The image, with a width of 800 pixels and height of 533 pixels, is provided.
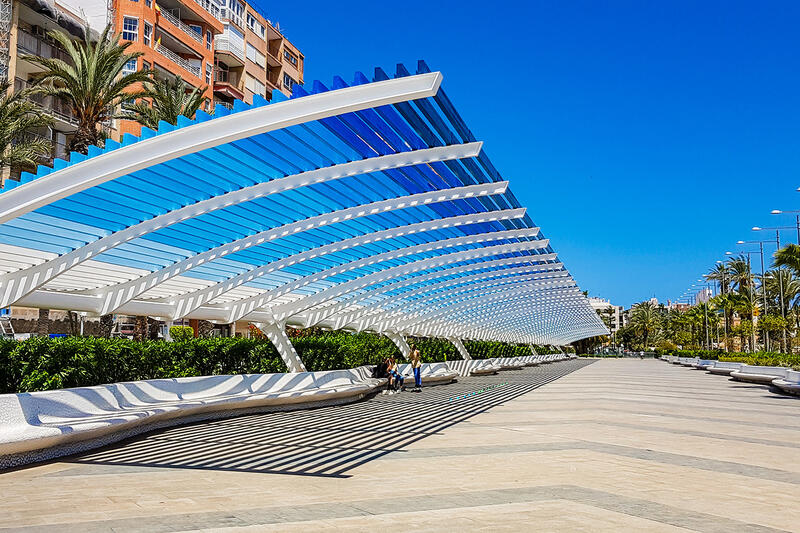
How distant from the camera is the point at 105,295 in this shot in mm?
14727

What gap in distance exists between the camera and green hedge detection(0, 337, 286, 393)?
1166 centimetres

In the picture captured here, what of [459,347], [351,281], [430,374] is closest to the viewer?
[351,281]

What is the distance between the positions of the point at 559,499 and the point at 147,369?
11.0 metres

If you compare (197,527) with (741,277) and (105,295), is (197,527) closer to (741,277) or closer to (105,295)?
(105,295)

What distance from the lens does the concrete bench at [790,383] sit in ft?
75.0

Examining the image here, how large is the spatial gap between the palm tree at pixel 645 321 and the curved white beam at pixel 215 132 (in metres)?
127

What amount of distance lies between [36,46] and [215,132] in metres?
27.9

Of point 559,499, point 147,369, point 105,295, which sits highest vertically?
point 105,295

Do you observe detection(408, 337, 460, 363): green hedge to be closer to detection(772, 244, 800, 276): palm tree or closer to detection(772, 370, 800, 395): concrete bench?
detection(772, 370, 800, 395): concrete bench

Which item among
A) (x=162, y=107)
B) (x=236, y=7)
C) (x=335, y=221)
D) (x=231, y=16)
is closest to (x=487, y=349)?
(x=231, y=16)

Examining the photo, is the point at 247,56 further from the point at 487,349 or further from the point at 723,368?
the point at 723,368

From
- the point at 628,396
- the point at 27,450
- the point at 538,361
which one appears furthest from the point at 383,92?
the point at 538,361

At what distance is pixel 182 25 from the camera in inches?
1615

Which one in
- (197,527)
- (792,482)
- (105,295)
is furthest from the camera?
(105,295)
